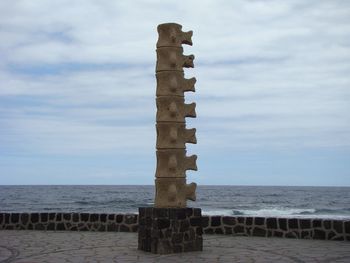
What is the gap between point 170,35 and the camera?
11688mm

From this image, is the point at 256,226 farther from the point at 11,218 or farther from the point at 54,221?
the point at 11,218

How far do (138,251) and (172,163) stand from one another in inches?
78.3

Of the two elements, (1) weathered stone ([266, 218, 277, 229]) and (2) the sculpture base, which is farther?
Result: (1) weathered stone ([266, 218, 277, 229])

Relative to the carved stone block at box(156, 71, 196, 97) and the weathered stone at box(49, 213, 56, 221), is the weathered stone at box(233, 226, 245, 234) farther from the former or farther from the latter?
the weathered stone at box(49, 213, 56, 221)

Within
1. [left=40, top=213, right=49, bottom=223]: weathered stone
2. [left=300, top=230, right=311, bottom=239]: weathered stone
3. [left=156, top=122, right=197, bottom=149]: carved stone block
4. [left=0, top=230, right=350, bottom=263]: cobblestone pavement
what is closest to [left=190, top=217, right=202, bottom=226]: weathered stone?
[left=0, top=230, right=350, bottom=263]: cobblestone pavement

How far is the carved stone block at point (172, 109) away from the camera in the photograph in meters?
11.5

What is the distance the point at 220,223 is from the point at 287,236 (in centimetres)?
189

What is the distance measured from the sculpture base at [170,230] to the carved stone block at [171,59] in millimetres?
3033

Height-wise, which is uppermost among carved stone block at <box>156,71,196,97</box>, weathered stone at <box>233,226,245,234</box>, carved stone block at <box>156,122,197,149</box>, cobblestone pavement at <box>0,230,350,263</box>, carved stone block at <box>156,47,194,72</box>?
carved stone block at <box>156,47,194,72</box>

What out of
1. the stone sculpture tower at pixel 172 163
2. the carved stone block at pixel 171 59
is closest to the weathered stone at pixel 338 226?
the stone sculpture tower at pixel 172 163

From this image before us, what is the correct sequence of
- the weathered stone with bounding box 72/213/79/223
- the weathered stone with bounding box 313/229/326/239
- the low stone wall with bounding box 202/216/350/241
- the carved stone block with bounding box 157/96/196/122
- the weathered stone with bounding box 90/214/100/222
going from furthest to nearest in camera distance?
the weathered stone with bounding box 72/213/79/223, the weathered stone with bounding box 90/214/100/222, the weathered stone with bounding box 313/229/326/239, the low stone wall with bounding box 202/216/350/241, the carved stone block with bounding box 157/96/196/122

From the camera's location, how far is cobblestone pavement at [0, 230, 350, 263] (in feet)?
33.7

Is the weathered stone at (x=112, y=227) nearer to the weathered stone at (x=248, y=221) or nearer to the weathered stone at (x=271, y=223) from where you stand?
the weathered stone at (x=248, y=221)

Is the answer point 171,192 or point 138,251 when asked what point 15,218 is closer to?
point 138,251
